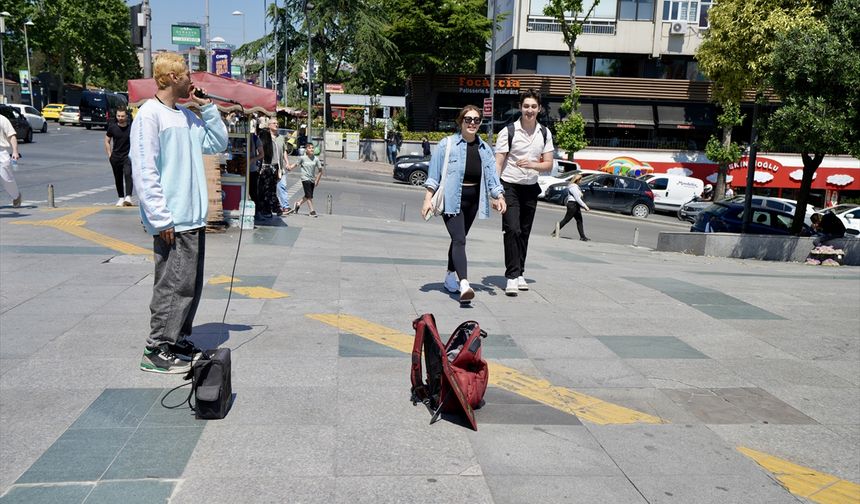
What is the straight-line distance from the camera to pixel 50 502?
125 inches

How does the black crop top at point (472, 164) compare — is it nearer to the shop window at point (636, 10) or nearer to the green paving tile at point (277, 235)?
the green paving tile at point (277, 235)

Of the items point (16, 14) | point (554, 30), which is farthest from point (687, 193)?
point (16, 14)

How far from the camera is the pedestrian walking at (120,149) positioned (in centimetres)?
1315

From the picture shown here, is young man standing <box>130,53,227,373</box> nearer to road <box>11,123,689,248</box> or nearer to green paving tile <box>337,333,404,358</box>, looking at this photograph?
green paving tile <box>337,333,404,358</box>

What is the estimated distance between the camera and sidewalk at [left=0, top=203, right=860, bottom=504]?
3.54m

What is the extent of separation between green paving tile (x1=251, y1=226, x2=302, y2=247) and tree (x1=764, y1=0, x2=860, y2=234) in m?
9.99

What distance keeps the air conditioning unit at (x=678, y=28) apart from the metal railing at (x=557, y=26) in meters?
3.24

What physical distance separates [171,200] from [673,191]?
26.5 metres

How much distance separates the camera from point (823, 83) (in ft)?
47.2

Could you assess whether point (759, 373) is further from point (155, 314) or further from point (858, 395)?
point (155, 314)

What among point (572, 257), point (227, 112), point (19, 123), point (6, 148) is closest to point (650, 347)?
point (572, 257)

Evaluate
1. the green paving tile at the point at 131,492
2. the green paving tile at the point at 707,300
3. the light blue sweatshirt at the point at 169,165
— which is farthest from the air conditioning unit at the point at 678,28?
the green paving tile at the point at 131,492

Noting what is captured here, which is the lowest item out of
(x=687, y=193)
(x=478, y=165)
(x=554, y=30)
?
(x=687, y=193)

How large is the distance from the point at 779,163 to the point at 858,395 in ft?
116
